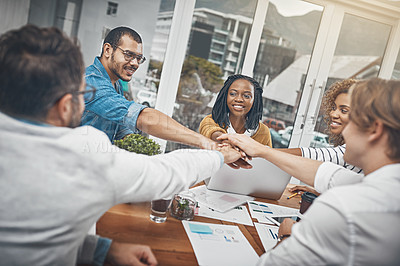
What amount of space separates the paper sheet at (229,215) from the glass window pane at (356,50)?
2.79 meters

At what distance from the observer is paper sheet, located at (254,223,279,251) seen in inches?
47.2

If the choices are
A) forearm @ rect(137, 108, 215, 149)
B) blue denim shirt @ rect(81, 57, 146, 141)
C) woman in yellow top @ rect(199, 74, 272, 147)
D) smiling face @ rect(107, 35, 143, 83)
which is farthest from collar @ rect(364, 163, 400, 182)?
smiling face @ rect(107, 35, 143, 83)

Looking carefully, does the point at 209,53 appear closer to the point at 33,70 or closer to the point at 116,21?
the point at 116,21

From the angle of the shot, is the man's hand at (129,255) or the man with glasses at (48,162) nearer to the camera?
the man with glasses at (48,162)

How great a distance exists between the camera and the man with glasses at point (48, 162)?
687 mm

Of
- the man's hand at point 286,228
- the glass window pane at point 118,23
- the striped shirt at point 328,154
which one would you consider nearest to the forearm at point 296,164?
the man's hand at point 286,228

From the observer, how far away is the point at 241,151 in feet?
5.39

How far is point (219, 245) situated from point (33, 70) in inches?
32.3

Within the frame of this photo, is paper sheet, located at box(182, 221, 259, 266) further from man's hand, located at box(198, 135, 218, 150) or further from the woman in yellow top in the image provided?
the woman in yellow top

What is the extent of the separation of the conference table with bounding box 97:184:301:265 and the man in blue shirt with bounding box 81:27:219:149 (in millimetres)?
552

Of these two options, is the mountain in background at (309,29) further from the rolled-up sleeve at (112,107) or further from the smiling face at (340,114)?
the rolled-up sleeve at (112,107)

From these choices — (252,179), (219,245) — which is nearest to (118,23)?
(252,179)

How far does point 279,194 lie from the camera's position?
70.3 inches

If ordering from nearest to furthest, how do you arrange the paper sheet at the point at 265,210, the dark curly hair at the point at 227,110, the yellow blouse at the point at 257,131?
the paper sheet at the point at 265,210
the yellow blouse at the point at 257,131
the dark curly hair at the point at 227,110
